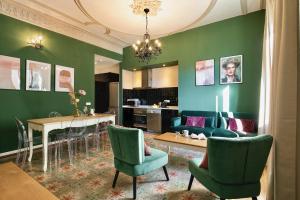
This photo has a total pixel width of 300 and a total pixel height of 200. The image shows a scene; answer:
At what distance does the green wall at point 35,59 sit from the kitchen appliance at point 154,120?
7.19 ft

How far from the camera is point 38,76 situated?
4004 mm

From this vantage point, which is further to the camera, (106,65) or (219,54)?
(106,65)

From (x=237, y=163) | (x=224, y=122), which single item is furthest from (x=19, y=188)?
(x=224, y=122)

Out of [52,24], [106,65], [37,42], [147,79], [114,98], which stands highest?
[52,24]

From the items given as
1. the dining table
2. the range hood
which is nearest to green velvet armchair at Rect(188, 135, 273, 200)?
the dining table

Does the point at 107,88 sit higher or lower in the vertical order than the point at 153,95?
higher

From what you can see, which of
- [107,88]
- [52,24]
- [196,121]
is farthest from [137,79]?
[52,24]

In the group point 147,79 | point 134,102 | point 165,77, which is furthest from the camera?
point 134,102

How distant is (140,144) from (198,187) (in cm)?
107

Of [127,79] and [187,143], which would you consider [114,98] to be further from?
[187,143]

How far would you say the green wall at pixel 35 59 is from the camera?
348 centimetres

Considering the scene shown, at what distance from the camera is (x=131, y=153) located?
2.04 meters

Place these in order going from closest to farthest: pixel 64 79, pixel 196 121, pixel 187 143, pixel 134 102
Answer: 1. pixel 187 143
2. pixel 196 121
3. pixel 64 79
4. pixel 134 102

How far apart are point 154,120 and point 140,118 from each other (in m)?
0.69
